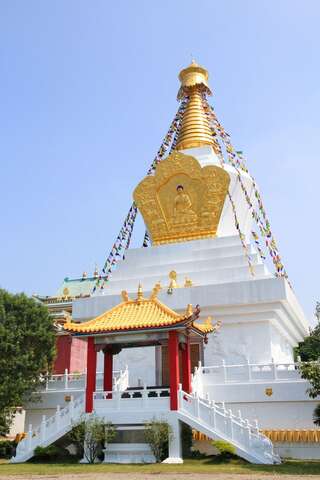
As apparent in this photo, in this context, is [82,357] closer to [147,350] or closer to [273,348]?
[147,350]

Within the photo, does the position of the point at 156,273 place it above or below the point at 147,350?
above

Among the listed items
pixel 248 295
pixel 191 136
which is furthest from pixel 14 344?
pixel 191 136

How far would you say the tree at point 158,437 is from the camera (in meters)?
13.7

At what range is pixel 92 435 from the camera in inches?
565

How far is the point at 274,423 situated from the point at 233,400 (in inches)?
59.6

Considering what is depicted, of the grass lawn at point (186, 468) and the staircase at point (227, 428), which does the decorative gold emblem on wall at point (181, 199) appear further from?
the grass lawn at point (186, 468)

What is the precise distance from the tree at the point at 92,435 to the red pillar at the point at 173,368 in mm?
2023

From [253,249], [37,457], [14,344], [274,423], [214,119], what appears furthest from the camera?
[214,119]

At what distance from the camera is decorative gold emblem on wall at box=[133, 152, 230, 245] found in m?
24.7

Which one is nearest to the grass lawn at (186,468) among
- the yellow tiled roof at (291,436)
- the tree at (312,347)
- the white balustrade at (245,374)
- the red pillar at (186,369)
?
the yellow tiled roof at (291,436)

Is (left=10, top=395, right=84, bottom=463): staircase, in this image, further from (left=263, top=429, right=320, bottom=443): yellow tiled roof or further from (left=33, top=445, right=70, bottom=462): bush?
(left=263, top=429, right=320, bottom=443): yellow tiled roof

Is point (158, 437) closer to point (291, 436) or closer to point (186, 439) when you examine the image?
point (186, 439)

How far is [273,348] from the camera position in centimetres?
2017

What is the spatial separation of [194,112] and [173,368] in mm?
20239
